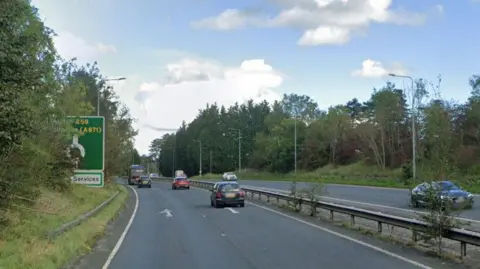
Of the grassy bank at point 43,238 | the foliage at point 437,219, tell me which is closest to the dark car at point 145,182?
the grassy bank at point 43,238

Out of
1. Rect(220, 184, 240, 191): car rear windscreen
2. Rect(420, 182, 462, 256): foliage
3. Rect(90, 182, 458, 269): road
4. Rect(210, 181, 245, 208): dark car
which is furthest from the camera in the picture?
Rect(220, 184, 240, 191): car rear windscreen

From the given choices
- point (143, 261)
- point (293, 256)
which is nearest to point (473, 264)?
point (293, 256)

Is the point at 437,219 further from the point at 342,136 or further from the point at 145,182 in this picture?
the point at 342,136

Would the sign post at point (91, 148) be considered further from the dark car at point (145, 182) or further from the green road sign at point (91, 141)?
the dark car at point (145, 182)

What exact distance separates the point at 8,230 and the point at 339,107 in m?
Result: 110

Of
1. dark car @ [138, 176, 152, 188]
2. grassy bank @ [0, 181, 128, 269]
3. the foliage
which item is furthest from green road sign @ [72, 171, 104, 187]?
dark car @ [138, 176, 152, 188]

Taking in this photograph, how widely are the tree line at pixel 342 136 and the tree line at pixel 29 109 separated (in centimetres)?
952

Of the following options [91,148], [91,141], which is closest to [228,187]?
[91,148]

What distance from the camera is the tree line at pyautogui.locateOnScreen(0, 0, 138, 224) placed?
13.6m

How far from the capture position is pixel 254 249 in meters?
14.7

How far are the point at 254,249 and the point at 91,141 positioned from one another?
422 inches

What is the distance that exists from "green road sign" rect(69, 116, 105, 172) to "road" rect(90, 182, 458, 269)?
3.04 metres

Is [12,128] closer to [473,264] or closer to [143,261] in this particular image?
[143,261]

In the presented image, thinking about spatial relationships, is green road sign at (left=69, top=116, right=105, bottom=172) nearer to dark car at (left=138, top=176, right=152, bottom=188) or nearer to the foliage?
the foliage
